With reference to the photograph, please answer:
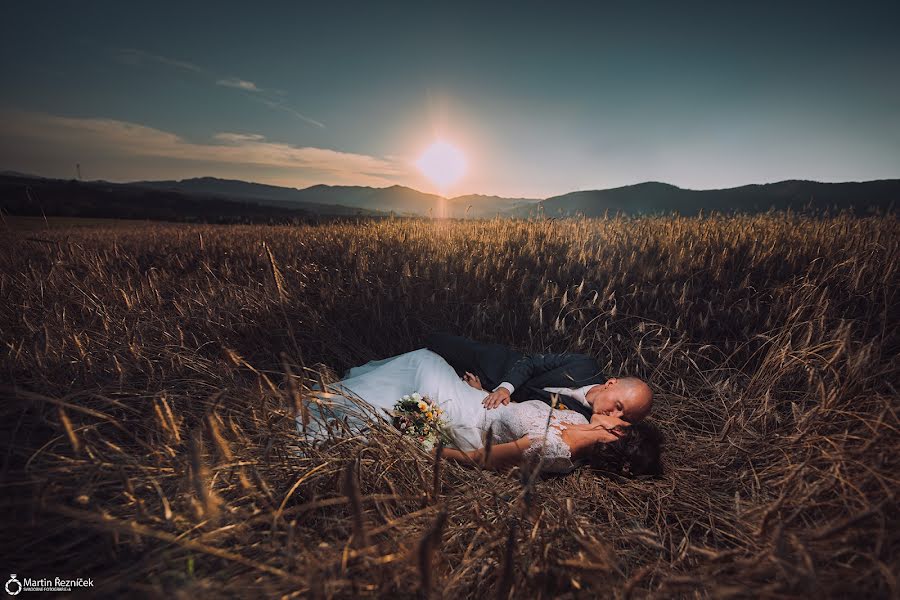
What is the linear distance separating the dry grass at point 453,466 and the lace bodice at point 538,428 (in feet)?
0.64

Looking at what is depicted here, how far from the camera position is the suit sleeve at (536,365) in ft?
9.36

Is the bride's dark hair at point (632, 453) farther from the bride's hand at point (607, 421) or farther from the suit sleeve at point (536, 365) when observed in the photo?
the suit sleeve at point (536, 365)

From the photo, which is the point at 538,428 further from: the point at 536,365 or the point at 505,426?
the point at 536,365

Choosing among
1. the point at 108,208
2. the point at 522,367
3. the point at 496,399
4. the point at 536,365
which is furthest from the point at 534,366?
the point at 108,208

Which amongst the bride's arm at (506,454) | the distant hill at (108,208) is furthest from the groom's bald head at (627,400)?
the distant hill at (108,208)

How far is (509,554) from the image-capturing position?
2.87ft

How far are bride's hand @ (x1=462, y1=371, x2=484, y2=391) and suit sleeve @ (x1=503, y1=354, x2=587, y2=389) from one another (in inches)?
10.2

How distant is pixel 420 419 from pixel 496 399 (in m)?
0.63

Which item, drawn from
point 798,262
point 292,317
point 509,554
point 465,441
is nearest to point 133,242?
point 292,317

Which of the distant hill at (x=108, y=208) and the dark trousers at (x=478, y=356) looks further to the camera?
the distant hill at (x=108, y=208)

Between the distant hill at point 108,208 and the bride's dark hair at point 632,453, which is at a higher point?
the distant hill at point 108,208

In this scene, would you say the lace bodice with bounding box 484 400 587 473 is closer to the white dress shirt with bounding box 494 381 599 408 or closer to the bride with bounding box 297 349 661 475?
the bride with bounding box 297 349 661 475

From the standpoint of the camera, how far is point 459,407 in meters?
2.65

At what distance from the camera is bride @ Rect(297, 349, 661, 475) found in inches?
85.5
